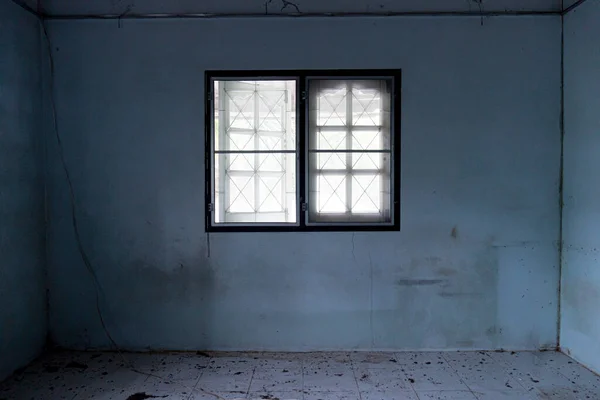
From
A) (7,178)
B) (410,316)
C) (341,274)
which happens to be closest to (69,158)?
(7,178)

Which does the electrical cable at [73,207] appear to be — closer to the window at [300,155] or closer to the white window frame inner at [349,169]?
the window at [300,155]

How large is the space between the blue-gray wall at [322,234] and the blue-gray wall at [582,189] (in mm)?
98

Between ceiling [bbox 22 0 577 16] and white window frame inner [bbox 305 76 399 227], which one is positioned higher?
ceiling [bbox 22 0 577 16]

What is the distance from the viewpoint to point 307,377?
2.89 meters

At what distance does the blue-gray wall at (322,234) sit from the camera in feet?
10.6

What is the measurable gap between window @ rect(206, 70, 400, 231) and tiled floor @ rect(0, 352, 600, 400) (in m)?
0.95

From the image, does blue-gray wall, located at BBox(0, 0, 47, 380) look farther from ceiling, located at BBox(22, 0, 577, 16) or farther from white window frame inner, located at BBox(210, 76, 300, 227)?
white window frame inner, located at BBox(210, 76, 300, 227)

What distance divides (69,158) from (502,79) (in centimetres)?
322

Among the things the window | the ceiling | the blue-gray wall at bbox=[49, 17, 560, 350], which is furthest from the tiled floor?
the ceiling

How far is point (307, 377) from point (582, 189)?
7.40 feet

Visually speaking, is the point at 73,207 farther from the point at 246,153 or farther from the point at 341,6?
the point at 341,6

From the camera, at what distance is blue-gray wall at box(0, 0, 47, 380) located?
2859mm

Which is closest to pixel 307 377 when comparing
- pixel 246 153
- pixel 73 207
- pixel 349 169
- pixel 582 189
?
pixel 349 169

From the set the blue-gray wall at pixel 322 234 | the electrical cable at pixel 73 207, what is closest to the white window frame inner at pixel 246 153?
the blue-gray wall at pixel 322 234
